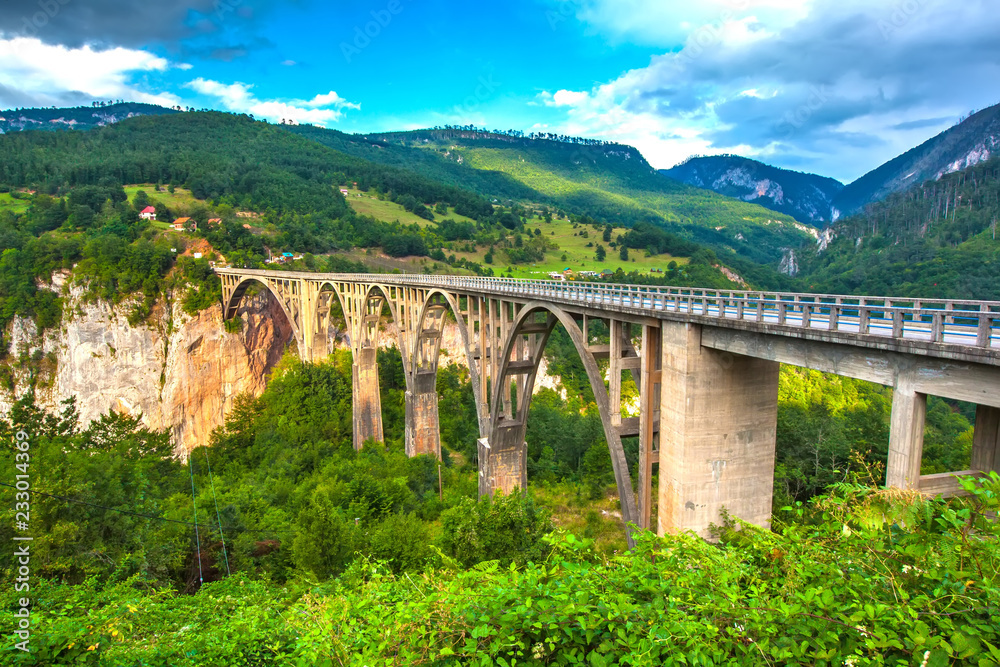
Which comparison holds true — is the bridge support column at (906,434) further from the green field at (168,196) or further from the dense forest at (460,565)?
the green field at (168,196)

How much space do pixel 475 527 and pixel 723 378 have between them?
854 centimetres

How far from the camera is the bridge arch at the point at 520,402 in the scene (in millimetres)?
17328

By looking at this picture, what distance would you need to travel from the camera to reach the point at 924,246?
107m

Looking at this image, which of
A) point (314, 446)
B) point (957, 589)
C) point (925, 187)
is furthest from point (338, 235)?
point (925, 187)

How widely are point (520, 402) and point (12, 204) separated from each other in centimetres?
10141

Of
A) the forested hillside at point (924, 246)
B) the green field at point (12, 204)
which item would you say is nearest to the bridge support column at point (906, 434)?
the forested hillside at point (924, 246)

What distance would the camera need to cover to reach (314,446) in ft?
141

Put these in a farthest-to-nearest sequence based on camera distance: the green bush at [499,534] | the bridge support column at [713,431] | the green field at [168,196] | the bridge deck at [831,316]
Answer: the green field at [168,196]
the green bush at [499,534]
the bridge support column at [713,431]
the bridge deck at [831,316]

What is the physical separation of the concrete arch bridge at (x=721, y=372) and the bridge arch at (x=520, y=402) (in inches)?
2.7

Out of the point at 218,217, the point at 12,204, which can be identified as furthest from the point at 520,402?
the point at 12,204

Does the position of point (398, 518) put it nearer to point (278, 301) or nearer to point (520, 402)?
point (520, 402)

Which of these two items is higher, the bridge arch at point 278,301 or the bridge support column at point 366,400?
the bridge arch at point 278,301

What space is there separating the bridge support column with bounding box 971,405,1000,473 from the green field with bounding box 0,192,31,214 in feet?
352

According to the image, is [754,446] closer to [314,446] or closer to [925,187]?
[314,446]
